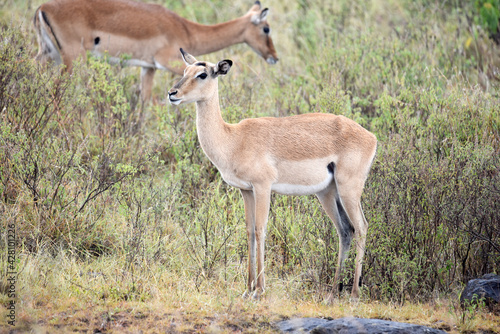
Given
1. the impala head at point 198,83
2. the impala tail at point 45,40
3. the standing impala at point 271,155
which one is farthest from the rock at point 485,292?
the impala tail at point 45,40

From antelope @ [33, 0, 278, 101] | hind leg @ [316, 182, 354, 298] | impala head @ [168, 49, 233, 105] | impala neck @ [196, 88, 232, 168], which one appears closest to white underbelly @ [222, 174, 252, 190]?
impala neck @ [196, 88, 232, 168]

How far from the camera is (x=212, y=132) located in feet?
17.1

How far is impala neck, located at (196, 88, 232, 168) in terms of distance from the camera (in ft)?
17.0

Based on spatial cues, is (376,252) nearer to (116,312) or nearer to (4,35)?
(116,312)

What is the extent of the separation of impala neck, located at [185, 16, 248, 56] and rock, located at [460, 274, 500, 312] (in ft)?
21.5

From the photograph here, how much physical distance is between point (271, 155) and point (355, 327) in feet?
5.34

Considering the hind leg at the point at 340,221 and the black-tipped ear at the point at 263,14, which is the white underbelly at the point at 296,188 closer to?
the hind leg at the point at 340,221

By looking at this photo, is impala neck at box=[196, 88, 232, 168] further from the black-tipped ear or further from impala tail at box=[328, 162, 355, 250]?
the black-tipped ear

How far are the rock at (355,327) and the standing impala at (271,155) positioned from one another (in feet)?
2.81

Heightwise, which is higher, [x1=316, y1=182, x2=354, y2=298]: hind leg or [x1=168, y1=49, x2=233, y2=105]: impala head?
[x1=168, y1=49, x2=233, y2=105]: impala head

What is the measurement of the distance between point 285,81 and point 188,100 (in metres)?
5.26

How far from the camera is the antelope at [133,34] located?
8.97 m

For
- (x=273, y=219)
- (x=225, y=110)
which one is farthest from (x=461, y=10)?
(x=273, y=219)

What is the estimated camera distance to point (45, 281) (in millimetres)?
5105
